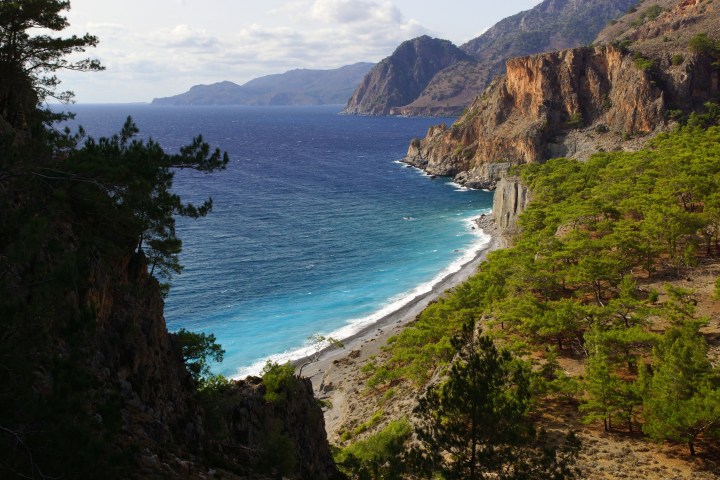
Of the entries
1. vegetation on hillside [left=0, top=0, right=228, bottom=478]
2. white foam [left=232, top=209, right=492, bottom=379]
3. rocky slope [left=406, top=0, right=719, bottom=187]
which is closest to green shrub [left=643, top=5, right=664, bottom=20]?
rocky slope [left=406, top=0, right=719, bottom=187]

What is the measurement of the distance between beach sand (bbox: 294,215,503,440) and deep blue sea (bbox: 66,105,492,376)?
4.79 ft

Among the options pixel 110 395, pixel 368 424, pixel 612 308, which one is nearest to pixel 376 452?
pixel 368 424

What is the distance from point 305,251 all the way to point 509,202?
32.3 meters

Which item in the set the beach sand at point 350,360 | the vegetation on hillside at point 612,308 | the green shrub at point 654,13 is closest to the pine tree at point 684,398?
the vegetation on hillside at point 612,308

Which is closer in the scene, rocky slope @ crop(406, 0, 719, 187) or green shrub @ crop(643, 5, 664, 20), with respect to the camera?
rocky slope @ crop(406, 0, 719, 187)

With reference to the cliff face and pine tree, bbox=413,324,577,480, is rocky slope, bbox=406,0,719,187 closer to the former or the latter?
the cliff face

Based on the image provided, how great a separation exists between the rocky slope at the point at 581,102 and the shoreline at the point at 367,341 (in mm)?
55480

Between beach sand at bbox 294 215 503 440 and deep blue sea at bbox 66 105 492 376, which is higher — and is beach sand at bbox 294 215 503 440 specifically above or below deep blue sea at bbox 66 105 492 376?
below

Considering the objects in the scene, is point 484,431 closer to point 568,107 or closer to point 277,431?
point 277,431

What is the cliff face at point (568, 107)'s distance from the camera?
98438 mm

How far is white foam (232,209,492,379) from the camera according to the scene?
45.2 m

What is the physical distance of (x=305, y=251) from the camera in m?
71.1

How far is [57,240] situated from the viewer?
1391 cm

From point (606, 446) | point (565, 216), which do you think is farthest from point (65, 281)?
point (565, 216)
